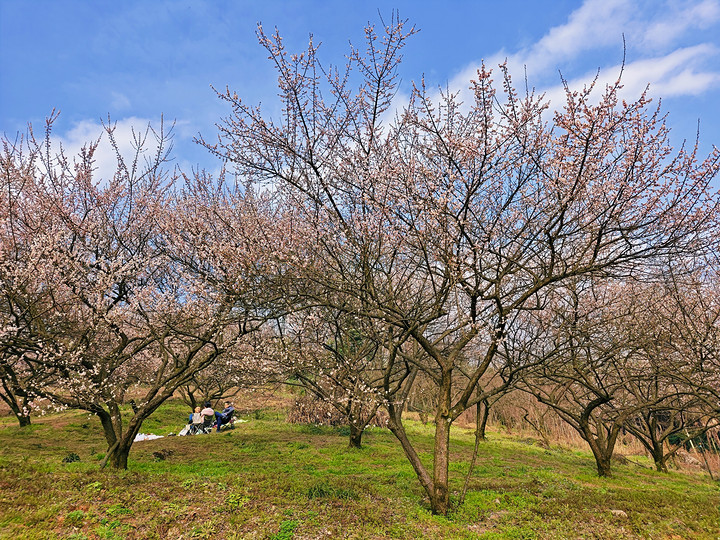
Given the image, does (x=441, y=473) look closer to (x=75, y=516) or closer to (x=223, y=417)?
(x=75, y=516)

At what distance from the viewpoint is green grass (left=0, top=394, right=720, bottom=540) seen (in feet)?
17.1

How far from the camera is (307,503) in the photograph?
20.2ft

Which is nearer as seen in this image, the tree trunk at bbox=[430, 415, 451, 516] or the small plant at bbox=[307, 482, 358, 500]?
the tree trunk at bbox=[430, 415, 451, 516]

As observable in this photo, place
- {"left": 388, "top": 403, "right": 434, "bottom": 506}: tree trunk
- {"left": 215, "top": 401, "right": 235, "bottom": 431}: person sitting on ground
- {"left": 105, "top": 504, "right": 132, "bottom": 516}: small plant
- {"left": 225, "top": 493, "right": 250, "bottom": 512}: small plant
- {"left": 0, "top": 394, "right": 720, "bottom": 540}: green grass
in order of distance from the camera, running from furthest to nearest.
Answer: {"left": 215, "top": 401, "right": 235, "bottom": 431}: person sitting on ground → {"left": 388, "top": 403, "right": 434, "bottom": 506}: tree trunk → {"left": 225, "top": 493, "right": 250, "bottom": 512}: small plant → {"left": 105, "top": 504, "right": 132, "bottom": 516}: small plant → {"left": 0, "top": 394, "right": 720, "bottom": 540}: green grass

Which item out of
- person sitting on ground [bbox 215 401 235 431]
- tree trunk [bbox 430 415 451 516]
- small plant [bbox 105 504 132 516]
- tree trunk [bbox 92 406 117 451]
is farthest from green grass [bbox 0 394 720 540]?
person sitting on ground [bbox 215 401 235 431]

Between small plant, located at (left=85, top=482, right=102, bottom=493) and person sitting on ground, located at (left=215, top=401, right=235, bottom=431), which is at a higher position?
small plant, located at (left=85, top=482, right=102, bottom=493)

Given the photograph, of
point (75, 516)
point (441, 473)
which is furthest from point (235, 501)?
point (441, 473)

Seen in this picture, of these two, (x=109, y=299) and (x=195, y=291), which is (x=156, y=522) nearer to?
(x=195, y=291)

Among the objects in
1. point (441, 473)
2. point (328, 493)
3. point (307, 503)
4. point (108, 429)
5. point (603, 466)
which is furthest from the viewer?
point (603, 466)

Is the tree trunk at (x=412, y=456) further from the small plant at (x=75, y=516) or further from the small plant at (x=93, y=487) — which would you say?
the small plant at (x=93, y=487)

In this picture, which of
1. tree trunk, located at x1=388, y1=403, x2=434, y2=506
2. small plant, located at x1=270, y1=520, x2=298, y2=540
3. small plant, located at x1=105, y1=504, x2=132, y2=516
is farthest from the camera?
tree trunk, located at x1=388, y1=403, x2=434, y2=506

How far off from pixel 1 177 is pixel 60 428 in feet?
27.5

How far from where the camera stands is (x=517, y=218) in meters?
6.67

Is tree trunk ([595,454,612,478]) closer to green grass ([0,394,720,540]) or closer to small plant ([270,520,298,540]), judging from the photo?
green grass ([0,394,720,540])
